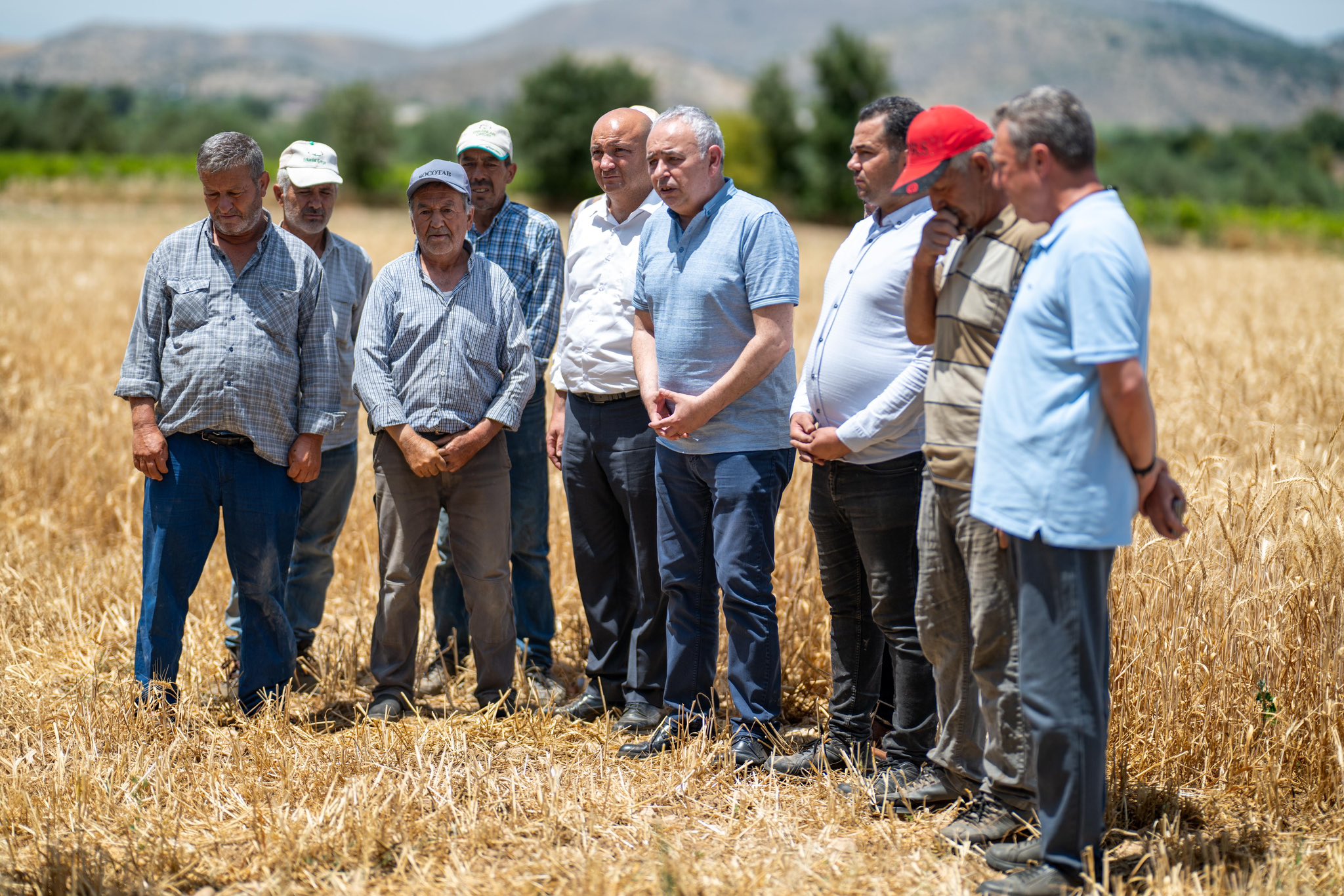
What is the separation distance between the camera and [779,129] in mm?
52531

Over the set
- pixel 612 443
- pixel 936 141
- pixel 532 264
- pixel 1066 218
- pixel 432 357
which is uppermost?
pixel 936 141

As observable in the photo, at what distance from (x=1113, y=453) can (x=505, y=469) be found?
261 centimetres

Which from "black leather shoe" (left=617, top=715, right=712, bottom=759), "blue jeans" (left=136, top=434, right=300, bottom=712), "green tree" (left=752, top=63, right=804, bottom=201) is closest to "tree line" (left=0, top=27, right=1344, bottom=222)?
"green tree" (left=752, top=63, right=804, bottom=201)

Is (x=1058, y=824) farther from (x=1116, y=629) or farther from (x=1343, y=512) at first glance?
(x=1343, y=512)

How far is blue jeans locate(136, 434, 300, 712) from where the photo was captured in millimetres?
4508

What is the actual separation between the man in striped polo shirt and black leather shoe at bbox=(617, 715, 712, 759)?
1141mm

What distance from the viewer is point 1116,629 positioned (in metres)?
4.25

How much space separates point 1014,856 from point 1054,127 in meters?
2.14

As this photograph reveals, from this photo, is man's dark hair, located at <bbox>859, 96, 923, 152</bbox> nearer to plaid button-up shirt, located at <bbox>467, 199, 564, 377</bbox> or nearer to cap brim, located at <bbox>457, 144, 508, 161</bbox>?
plaid button-up shirt, located at <bbox>467, 199, 564, 377</bbox>

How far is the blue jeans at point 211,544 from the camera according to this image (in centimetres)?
451

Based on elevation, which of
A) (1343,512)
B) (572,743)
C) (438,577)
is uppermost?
(1343,512)

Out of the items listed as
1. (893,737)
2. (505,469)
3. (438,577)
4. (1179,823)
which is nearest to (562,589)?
(438,577)

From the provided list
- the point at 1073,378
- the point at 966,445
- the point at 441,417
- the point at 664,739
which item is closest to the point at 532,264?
the point at 441,417

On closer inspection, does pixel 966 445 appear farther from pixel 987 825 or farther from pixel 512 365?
pixel 512 365
